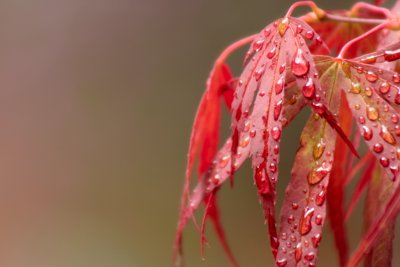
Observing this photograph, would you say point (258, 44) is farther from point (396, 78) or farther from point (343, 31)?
point (343, 31)

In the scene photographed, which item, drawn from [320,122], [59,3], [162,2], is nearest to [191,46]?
[162,2]

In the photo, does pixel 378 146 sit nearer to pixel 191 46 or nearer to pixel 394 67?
pixel 394 67

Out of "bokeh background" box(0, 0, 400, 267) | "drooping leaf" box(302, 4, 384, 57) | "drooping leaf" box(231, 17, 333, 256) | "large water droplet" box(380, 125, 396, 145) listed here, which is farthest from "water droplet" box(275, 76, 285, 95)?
"bokeh background" box(0, 0, 400, 267)

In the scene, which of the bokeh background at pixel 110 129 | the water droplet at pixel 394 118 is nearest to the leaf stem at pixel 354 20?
the water droplet at pixel 394 118

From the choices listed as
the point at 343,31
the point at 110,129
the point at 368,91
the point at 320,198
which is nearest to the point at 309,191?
the point at 320,198

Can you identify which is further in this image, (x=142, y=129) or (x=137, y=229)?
(x=142, y=129)
